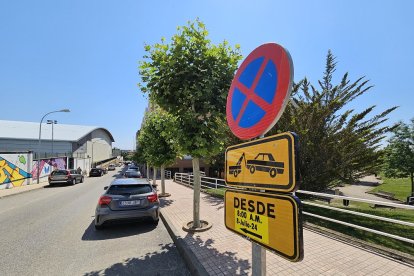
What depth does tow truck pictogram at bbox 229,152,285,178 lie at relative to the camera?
5.86 ft

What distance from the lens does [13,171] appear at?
19.9 metres

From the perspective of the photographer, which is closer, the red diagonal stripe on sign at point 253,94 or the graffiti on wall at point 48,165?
the red diagonal stripe on sign at point 253,94

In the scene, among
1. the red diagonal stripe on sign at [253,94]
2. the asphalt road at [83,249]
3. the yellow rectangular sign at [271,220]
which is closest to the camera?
the yellow rectangular sign at [271,220]

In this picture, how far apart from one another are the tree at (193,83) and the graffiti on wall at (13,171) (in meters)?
19.3

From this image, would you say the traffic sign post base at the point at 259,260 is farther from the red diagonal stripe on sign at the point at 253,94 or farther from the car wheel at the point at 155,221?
the car wheel at the point at 155,221

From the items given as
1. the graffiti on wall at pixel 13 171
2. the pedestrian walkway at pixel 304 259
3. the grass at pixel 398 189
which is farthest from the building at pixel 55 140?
the grass at pixel 398 189

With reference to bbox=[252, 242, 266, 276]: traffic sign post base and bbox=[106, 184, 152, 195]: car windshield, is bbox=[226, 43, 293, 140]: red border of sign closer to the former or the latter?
bbox=[252, 242, 266, 276]: traffic sign post base

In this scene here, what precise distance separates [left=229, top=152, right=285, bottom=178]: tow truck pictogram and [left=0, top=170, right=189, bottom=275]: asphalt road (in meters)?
2.89

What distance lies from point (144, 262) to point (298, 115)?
7739mm

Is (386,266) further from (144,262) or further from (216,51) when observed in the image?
(216,51)

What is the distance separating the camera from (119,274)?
13.3ft

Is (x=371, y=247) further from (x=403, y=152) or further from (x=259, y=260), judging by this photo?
(x=403, y=152)

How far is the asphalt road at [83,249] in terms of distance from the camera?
4.25m

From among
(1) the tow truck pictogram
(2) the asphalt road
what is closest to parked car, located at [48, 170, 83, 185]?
(2) the asphalt road
